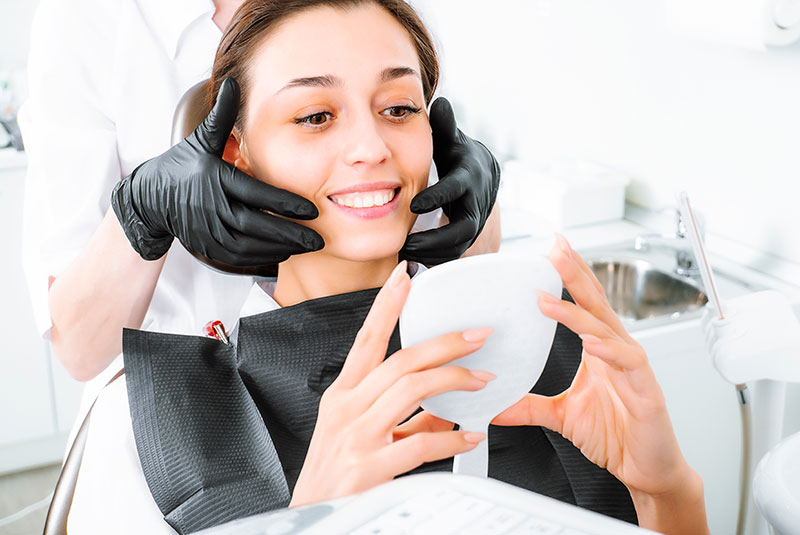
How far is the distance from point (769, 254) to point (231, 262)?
1.29 meters

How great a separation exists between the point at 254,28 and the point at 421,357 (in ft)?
2.26

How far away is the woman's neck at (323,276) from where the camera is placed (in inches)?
52.8

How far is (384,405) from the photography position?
2.66ft

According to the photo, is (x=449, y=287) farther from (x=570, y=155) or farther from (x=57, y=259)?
(x=570, y=155)

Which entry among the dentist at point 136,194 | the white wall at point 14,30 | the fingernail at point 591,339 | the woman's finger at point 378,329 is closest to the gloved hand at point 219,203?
the dentist at point 136,194

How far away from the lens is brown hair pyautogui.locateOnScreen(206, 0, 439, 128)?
123 cm

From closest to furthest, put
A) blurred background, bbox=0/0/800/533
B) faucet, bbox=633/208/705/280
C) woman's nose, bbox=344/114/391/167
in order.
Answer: woman's nose, bbox=344/114/391/167 < blurred background, bbox=0/0/800/533 < faucet, bbox=633/208/705/280

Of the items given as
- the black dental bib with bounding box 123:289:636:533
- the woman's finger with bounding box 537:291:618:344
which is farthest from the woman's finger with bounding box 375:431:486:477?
the black dental bib with bounding box 123:289:636:533

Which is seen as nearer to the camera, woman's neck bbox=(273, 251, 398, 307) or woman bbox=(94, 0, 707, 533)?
woman bbox=(94, 0, 707, 533)

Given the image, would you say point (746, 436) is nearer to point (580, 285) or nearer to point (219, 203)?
point (580, 285)

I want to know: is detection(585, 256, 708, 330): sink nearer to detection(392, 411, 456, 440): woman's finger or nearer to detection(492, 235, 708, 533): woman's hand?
detection(492, 235, 708, 533): woman's hand

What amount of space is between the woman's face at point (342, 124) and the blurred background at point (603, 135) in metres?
0.40

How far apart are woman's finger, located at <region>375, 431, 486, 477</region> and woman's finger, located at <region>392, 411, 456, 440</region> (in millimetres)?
150

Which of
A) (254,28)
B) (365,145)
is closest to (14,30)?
(254,28)
